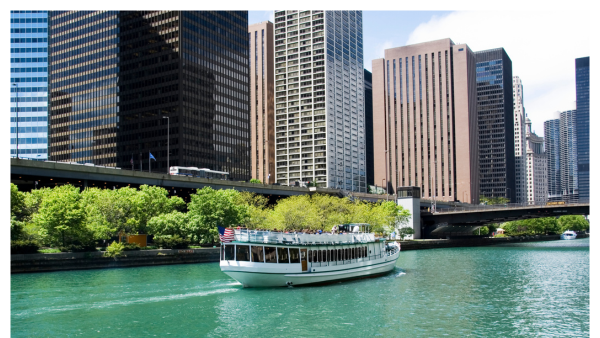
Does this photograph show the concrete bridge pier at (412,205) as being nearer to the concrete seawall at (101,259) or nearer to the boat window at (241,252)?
the concrete seawall at (101,259)

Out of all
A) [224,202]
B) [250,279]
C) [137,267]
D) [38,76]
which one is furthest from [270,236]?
[38,76]

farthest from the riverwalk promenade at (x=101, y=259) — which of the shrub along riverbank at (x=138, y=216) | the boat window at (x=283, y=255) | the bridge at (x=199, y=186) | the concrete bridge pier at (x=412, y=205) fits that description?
the concrete bridge pier at (x=412, y=205)

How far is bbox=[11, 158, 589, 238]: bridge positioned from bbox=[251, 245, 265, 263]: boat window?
58.5 m

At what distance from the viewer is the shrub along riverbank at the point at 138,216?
68.9 meters

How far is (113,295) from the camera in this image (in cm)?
4531

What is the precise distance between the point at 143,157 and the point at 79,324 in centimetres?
16776

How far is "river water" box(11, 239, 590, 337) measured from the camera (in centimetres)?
3456

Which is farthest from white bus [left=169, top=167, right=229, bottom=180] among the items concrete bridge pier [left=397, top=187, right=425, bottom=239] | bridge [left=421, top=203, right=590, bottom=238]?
bridge [left=421, top=203, right=590, bottom=238]

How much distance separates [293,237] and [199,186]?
76738 mm

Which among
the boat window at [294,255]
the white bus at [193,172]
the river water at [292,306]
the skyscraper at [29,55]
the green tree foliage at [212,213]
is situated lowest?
the river water at [292,306]

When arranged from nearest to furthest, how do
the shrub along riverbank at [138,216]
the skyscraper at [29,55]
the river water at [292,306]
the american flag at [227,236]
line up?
the river water at [292,306] → the american flag at [227,236] → the shrub along riverbank at [138,216] → the skyscraper at [29,55]

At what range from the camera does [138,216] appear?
84.4 m

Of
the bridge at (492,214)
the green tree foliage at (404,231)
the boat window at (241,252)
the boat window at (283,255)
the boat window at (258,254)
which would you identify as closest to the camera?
the boat window at (241,252)

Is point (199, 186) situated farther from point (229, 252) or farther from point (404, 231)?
point (229, 252)
